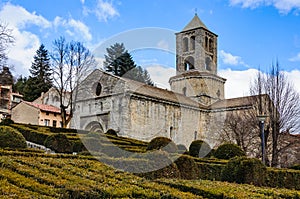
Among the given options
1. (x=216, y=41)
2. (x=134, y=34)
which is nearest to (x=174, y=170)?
(x=134, y=34)

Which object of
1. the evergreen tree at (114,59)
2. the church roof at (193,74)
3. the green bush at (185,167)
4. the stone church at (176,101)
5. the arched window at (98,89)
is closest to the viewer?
the green bush at (185,167)

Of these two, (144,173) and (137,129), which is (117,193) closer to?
(144,173)

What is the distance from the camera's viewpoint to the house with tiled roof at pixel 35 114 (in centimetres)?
4869

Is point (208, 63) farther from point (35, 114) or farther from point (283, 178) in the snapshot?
point (283, 178)

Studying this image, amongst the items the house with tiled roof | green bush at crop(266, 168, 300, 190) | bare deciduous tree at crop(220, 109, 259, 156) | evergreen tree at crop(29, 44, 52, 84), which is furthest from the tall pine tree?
green bush at crop(266, 168, 300, 190)

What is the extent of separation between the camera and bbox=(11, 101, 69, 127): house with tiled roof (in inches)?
1917

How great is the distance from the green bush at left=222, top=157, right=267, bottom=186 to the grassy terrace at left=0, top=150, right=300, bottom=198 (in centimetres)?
304

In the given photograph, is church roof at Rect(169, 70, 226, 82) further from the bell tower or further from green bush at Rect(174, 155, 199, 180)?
green bush at Rect(174, 155, 199, 180)

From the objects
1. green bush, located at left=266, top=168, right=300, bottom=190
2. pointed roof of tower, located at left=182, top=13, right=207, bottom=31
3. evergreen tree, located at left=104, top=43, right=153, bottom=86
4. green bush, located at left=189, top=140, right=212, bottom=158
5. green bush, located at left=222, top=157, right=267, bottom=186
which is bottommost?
green bush, located at left=266, top=168, right=300, bottom=190

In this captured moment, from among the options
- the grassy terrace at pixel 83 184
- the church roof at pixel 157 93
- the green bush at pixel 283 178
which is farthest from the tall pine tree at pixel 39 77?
the grassy terrace at pixel 83 184

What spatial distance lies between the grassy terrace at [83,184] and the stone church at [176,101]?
81.7ft

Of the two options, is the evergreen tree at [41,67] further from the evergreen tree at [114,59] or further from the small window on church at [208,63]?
the small window on church at [208,63]

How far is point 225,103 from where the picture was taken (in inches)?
1885

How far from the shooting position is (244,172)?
49.3ft
